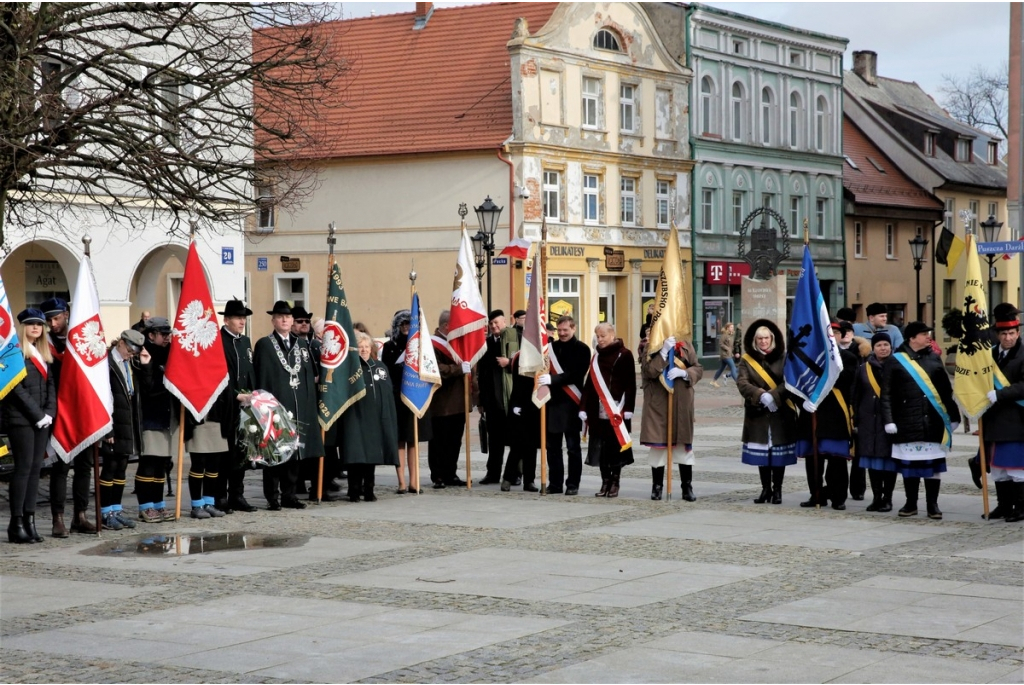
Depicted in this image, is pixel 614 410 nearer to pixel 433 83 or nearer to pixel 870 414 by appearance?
pixel 870 414

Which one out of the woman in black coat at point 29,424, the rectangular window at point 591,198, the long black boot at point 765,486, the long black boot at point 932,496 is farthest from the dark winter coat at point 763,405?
the rectangular window at point 591,198

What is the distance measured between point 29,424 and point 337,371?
12.6ft

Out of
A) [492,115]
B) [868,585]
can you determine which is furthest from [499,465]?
[492,115]

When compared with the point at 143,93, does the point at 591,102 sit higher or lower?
higher

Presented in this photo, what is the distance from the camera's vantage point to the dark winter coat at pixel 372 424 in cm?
1573

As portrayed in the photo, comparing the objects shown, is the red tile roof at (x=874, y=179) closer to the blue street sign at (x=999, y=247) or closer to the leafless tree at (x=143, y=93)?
the blue street sign at (x=999, y=247)

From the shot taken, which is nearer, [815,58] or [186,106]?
[186,106]

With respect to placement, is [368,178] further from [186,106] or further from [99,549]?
[99,549]

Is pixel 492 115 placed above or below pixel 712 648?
above

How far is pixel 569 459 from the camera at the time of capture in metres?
16.5

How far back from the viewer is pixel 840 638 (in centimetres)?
847

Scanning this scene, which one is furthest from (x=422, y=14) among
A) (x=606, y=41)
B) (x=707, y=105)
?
(x=707, y=105)

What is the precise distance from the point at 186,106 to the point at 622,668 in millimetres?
11145

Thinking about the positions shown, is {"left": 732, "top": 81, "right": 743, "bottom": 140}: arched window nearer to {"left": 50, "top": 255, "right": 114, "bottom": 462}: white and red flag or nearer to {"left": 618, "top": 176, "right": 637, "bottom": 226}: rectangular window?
{"left": 618, "top": 176, "right": 637, "bottom": 226}: rectangular window
